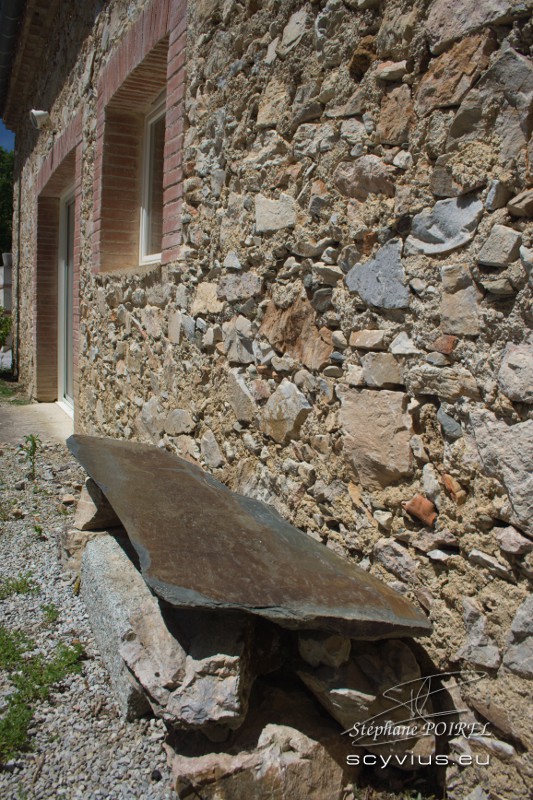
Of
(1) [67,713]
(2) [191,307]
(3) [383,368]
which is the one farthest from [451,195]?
(1) [67,713]

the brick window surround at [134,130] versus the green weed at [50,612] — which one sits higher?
the brick window surround at [134,130]

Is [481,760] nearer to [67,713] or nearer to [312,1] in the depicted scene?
[67,713]

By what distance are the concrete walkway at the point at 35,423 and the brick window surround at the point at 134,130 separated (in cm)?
203

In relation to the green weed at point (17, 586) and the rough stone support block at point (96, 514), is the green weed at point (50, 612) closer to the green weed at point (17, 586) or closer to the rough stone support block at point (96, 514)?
the green weed at point (17, 586)

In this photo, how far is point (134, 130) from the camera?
442 cm

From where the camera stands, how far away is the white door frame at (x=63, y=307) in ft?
23.9

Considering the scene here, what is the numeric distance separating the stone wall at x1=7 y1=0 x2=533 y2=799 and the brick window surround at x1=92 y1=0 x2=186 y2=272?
0.26 meters

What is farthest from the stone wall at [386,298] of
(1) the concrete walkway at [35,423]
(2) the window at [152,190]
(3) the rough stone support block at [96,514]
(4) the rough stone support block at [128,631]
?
(1) the concrete walkway at [35,423]

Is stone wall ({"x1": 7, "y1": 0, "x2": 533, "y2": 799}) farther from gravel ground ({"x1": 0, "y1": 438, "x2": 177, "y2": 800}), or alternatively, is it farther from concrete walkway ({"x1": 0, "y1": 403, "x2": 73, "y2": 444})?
concrete walkway ({"x1": 0, "y1": 403, "x2": 73, "y2": 444})

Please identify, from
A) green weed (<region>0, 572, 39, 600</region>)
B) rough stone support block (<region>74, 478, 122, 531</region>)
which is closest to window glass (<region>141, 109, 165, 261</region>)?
rough stone support block (<region>74, 478, 122, 531</region>)

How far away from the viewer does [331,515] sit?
213cm

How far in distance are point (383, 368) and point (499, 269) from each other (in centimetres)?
48

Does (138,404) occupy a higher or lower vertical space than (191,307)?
lower

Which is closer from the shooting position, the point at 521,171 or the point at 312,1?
the point at 521,171
